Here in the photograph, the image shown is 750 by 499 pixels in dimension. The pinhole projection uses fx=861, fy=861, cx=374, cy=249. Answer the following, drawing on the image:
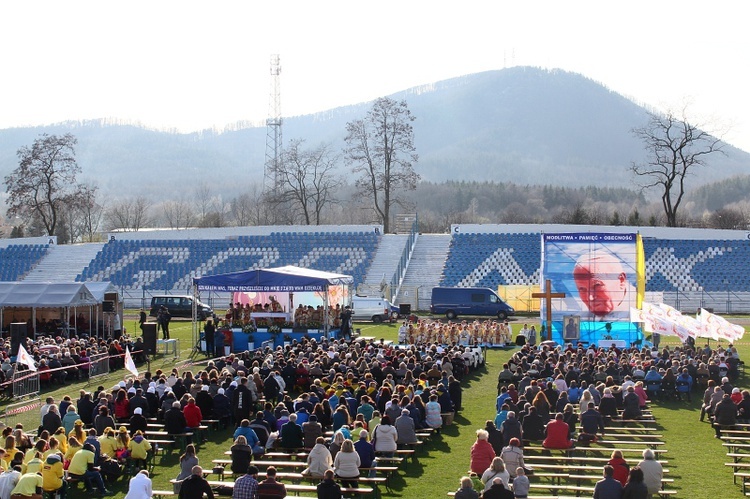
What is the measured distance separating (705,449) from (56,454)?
37.8ft

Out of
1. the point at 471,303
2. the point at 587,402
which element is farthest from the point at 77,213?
the point at 587,402

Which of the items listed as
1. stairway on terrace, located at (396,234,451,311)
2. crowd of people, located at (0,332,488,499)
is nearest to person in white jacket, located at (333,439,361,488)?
crowd of people, located at (0,332,488,499)

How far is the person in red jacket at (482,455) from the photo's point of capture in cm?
1312

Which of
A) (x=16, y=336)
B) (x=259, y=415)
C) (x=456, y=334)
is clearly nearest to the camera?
(x=259, y=415)

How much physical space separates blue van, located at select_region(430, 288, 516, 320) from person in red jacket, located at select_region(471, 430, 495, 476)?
104 feet

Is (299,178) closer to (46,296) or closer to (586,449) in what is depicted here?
(46,296)

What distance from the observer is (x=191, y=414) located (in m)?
16.6

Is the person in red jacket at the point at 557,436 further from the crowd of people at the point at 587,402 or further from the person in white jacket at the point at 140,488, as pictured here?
the person in white jacket at the point at 140,488

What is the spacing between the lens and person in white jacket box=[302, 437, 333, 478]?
506 inches

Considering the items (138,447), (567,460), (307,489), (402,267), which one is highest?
Answer: (402,267)

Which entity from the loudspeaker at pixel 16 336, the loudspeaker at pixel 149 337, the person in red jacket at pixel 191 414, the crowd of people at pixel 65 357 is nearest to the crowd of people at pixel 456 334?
the loudspeaker at pixel 149 337

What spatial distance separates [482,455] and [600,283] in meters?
20.3

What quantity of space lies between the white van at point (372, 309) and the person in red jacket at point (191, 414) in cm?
2708

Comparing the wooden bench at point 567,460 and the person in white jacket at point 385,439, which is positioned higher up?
the person in white jacket at point 385,439
